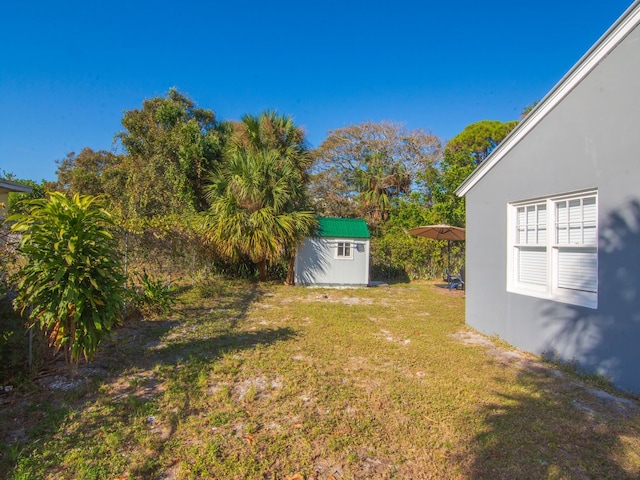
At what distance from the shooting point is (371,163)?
79.1 feet

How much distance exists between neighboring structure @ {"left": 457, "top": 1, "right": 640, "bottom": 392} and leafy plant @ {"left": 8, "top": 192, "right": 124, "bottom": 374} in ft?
18.0

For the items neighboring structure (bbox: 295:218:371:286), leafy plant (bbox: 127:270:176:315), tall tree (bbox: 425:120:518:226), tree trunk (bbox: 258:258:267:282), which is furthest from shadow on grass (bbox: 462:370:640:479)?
tall tree (bbox: 425:120:518:226)

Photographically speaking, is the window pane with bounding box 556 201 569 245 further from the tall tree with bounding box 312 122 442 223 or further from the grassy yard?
the tall tree with bounding box 312 122 442 223

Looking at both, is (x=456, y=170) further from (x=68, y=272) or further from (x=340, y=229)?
(x=68, y=272)

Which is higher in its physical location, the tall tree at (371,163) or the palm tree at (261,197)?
the tall tree at (371,163)

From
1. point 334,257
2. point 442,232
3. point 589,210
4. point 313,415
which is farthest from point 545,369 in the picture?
point 334,257

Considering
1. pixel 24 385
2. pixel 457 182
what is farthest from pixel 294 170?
pixel 24 385

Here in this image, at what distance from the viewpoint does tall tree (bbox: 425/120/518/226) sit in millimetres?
18022

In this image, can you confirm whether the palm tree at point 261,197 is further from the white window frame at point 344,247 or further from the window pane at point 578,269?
the window pane at point 578,269

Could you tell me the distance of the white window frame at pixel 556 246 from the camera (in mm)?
4641

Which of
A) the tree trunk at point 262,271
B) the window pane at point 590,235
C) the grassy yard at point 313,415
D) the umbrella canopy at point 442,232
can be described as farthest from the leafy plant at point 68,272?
the umbrella canopy at point 442,232

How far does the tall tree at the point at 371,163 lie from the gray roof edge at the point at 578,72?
1723cm

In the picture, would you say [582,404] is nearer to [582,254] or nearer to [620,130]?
[582,254]

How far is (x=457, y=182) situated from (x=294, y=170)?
9071 mm
